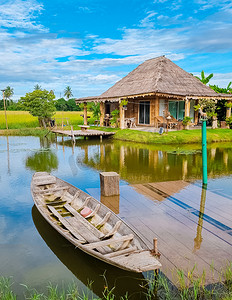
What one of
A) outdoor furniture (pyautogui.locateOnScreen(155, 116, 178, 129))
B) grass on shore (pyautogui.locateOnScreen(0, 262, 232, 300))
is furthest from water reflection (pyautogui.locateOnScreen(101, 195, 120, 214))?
outdoor furniture (pyautogui.locateOnScreen(155, 116, 178, 129))

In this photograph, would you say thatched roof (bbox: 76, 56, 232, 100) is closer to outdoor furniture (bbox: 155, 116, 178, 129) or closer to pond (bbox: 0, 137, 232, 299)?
outdoor furniture (bbox: 155, 116, 178, 129)

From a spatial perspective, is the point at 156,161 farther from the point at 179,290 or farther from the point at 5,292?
the point at 5,292

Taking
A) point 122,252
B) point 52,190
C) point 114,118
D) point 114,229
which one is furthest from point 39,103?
point 122,252

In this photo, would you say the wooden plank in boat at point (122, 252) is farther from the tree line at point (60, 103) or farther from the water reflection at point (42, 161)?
the tree line at point (60, 103)

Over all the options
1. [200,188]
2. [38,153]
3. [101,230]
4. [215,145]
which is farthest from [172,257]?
[215,145]

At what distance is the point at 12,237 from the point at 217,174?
814 cm

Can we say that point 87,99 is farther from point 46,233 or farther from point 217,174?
point 46,233

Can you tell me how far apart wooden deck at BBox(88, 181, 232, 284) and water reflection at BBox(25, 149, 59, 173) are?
4.56 metres

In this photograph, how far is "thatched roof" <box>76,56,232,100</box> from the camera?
22750 millimetres

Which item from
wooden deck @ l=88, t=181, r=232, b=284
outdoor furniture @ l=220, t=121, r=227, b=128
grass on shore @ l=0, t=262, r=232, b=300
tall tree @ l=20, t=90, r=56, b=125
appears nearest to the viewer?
grass on shore @ l=0, t=262, r=232, b=300

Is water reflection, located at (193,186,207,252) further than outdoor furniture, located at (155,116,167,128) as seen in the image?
No

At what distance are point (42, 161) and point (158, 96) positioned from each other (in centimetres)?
1223

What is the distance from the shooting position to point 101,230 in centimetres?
530

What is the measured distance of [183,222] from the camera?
5.89m
